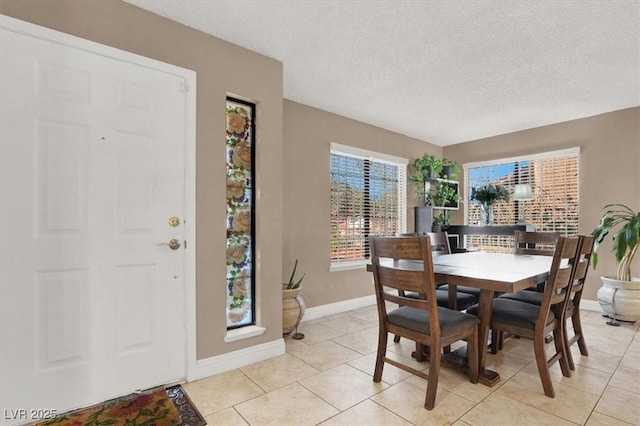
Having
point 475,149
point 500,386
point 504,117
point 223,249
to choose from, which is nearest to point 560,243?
point 500,386

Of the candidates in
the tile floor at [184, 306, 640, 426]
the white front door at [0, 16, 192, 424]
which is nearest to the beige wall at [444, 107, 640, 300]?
the tile floor at [184, 306, 640, 426]

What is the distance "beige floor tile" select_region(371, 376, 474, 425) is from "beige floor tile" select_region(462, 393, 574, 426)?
0.06 m

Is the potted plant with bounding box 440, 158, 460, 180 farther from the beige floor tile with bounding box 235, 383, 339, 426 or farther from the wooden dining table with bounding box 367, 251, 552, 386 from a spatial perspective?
the beige floor tile with bounding box 235, 383, 339, 426

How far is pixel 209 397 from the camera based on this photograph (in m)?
2.07

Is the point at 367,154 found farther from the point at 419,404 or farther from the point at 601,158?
the point at 419,404

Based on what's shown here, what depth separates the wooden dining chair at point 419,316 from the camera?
1.90 m

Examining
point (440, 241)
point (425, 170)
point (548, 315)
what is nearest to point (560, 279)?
point (548, 315)

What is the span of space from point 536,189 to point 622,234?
1423mm

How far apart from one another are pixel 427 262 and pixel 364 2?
1.69 meters

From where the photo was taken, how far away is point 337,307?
4098 mm

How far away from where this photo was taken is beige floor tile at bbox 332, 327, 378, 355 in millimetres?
2871

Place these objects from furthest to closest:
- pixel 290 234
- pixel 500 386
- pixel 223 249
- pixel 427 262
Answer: pixel 290 234, pixel 223 249, pixel 500 386, pixel 427 262

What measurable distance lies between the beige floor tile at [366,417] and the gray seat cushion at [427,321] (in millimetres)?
505

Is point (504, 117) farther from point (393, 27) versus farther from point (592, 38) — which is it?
point (393, 27)
